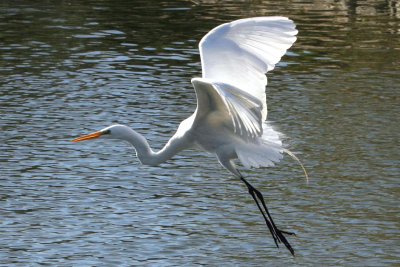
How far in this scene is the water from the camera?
28.0 ft

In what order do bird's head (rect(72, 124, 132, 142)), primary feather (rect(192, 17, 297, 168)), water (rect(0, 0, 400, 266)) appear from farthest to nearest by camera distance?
water (rect(0, 0, 400, 266)) → bird's head (rect(72, 124, 132, 142)) → primary feather (rect(192, 17, 297, 168))

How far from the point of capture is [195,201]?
9.74m

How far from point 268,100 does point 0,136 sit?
4090mm

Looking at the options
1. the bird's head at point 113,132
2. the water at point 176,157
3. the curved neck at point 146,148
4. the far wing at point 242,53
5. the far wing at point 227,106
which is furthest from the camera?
the water at point 176,157

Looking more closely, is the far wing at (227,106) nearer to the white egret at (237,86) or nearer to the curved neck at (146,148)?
the white egret at (237,86)

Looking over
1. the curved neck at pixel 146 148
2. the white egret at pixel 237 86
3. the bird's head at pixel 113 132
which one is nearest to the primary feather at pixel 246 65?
the white egret at pixel 237 86

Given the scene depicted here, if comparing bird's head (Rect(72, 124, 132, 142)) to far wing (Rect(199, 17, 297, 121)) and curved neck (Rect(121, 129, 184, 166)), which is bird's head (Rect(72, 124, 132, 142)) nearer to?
curved neck (Rect(121, 129, 184, 166))

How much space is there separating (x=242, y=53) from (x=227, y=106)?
2.01 m

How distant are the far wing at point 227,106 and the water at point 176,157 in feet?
4.32

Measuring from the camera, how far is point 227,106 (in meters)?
5.98

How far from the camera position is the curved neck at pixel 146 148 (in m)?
8.00

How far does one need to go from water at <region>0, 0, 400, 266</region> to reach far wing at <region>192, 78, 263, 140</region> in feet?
4.32

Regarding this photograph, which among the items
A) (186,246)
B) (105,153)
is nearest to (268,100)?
(105,153)

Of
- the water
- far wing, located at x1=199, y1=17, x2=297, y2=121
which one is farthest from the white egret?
the water
